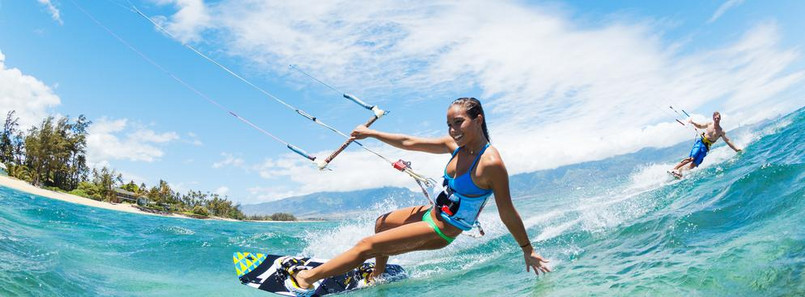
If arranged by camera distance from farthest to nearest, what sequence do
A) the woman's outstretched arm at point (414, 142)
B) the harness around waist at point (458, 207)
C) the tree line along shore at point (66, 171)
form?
the tree line along shore at point (66, 171), the woman's outstretched arm at point (414, 142), the harness around waist at point (458, 207)

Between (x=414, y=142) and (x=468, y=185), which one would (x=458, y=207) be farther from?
(x=414, y=142)

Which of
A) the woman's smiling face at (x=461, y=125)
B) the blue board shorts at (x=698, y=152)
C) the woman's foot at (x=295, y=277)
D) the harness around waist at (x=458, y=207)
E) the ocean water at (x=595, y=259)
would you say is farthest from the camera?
the blue board shorts at (x=698, y=152)

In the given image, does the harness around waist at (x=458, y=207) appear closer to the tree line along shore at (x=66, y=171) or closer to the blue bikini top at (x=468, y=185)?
the blue bikini top at (x=468, y=185)

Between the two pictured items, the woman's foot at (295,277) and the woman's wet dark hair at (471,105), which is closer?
the woman's wet dark hair at (471,105)

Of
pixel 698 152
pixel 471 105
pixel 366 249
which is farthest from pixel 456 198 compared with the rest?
pixel 698 152

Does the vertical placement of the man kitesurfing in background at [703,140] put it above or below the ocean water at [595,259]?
above

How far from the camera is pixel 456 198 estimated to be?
4.85 m

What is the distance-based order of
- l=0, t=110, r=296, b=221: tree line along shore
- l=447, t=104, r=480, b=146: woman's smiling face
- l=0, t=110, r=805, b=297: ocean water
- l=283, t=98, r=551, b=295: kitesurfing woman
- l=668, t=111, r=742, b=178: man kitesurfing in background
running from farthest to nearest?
l=0, t=110, r=296, b=221: tree line along shore < l=668, t=111, r=742, b=178: man kitesurfing in background < l=0, t=110, r=805, b=297: ocean water < l=447, t=104, r=480, b=146: woman's smiling face < l=283, t=98, r=551, b=295: kitesurfing woman

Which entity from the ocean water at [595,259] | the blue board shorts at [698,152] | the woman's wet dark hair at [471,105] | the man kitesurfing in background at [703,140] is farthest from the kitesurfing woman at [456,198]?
the blue board shorts at [698,152]

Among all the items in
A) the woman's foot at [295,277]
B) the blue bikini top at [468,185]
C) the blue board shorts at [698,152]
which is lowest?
the woman's foot at [295,277]

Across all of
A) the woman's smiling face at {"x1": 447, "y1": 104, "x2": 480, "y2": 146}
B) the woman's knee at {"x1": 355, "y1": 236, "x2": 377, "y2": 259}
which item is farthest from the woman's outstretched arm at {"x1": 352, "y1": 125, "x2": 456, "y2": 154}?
the woman's knee at {"x1": 355, "y1": 236, "x2": 377, "y2": 259}

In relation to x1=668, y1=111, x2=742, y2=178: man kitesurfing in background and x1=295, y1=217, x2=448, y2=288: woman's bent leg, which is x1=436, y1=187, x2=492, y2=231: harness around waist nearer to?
x1=295, y1=217, x2=448, y2=288: woman's bent leg

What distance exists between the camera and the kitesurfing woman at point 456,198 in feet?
14.3

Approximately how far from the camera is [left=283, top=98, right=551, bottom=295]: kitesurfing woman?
437cm
